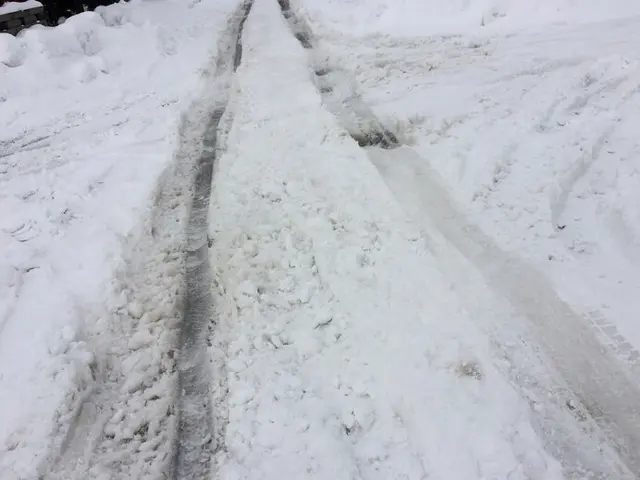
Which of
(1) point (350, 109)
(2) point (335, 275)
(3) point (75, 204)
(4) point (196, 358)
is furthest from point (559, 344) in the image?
(3) point (75, 204)

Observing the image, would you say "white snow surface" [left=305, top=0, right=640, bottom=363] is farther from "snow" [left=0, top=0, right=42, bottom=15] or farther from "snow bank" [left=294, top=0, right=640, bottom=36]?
"snow" [left=0, top=0, right=42, bottom=15]

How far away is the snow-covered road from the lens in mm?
3113

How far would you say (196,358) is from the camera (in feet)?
12.2

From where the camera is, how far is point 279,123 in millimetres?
6969

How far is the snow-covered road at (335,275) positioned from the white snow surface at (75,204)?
0.03 m

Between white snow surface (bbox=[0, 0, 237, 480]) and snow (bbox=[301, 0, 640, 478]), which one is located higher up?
white snow surface (bbox=[0, 0, 237, 480])

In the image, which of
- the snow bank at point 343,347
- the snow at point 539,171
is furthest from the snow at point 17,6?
the snow bank at point 343,347

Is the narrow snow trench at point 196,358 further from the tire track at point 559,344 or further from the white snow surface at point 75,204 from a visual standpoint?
the tire track at point 559,344

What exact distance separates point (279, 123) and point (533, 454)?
5.32 metres

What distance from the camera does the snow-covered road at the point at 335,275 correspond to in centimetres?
311

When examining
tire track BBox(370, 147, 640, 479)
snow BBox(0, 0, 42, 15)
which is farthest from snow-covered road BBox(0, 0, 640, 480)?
snow BBox(0, 0, 42, 15)

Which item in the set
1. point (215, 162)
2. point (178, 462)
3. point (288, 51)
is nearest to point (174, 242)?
point (215, 162)

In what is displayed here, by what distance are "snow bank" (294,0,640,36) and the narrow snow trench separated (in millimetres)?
7230

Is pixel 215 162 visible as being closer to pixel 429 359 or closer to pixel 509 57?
pixel 429 359
